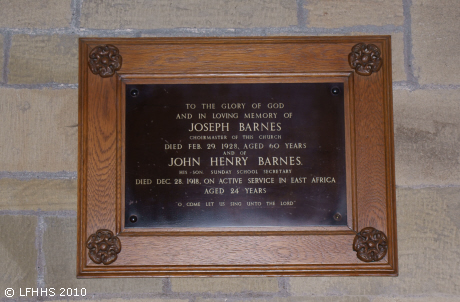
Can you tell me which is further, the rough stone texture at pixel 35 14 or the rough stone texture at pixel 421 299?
the rough stone texture at pixel 35 14

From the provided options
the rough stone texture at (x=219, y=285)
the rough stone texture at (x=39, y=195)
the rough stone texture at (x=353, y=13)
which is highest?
the rough stone texture at (x=353, y=13)

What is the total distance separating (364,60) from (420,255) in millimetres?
901

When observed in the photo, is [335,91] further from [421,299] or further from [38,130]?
[38,130]

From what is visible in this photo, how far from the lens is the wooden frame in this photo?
5.25ft

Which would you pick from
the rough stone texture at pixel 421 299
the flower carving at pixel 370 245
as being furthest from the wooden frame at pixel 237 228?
the rough stone texture at pixel 421 299

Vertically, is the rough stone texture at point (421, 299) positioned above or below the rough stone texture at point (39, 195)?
below

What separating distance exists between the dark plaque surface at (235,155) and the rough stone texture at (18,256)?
17.9 inches

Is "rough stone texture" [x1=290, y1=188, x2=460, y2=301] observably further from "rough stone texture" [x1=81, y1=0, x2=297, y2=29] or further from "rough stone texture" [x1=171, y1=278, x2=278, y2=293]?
"rough stone texture" [x1=81, y1=0, x2=297, y2=29]

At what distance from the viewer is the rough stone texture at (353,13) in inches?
67.9

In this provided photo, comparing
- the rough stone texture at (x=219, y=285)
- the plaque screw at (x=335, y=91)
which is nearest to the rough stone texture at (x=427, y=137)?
the plaque screw at (x=335, y=91)

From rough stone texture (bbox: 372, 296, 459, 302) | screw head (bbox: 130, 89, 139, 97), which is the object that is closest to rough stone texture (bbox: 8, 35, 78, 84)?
screw head (bbox: 130, 89, 139, 97)

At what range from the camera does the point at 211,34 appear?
5.64ft

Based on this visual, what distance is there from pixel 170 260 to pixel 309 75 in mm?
1026

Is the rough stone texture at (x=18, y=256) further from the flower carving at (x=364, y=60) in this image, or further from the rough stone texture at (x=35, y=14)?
the flower carving at (x=364, y=60)
